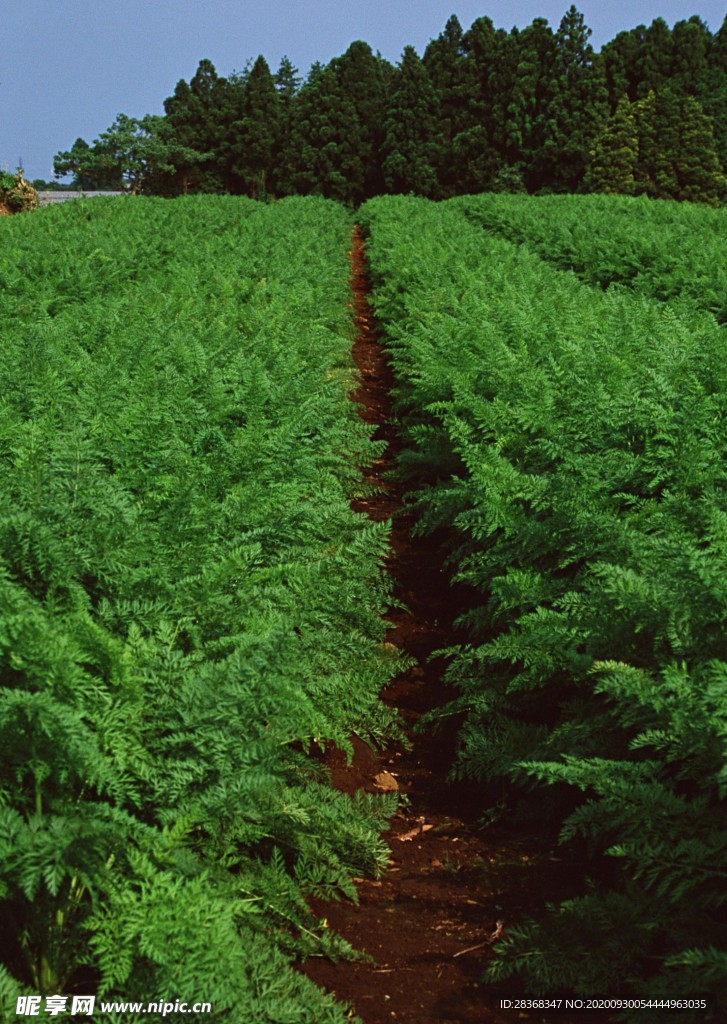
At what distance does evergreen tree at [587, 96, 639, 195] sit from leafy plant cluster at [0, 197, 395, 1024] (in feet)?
163

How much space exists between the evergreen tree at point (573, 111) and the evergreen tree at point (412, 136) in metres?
7.46

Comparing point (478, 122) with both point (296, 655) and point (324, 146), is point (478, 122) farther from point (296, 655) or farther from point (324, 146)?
point (296, 655)

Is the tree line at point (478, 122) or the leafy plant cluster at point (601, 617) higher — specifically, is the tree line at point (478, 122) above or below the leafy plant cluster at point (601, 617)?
above

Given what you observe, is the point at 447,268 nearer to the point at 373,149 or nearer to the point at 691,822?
the point at 691,822

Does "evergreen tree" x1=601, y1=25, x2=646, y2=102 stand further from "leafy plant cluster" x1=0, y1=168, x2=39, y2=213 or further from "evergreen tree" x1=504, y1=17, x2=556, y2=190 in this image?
"leafy plant cluster" x1=0, y1=168, x2=39, y2=213

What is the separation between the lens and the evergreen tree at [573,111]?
Result: 178ft

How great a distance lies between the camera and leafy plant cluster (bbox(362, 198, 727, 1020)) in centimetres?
288

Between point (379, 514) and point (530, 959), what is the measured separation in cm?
516

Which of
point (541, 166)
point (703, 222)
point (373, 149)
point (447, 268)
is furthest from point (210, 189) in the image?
point (447, 268)

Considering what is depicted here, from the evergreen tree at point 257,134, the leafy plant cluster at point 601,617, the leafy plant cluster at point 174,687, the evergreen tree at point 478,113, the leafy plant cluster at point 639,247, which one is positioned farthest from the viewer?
the evergreen tree at point 257,134

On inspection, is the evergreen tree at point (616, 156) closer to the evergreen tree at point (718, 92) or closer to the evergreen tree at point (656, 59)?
the evergreen tree at point (656, 59)

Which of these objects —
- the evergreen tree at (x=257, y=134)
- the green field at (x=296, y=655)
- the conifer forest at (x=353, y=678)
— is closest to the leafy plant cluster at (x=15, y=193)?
the conifer forest at (x=353, y=678)

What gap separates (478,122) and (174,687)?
6200 cm

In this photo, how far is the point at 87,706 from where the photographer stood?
276cm
